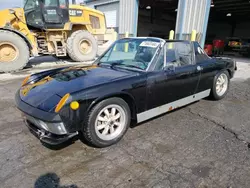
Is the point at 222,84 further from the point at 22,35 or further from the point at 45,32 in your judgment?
the point at 45,32

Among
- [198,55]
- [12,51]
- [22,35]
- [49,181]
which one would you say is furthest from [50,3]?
[49,181]

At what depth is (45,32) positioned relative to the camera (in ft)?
27.5

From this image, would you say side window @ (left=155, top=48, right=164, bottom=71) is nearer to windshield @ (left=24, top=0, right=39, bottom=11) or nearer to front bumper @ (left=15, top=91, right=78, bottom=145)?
front bumper @ (left=15, top=91, right=78, bottom=145)

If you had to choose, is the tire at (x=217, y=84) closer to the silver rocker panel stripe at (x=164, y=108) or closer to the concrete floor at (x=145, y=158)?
the silver rocker panel stripe at (x=164, y=108)

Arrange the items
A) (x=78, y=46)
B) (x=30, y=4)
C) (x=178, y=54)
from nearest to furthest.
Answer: (x=178, y=54) → (x=30, y=4) → (x=78, y=46)

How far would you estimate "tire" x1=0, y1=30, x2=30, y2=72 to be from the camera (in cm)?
687

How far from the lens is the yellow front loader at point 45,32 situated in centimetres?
706

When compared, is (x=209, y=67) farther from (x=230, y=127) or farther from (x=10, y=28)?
(x=10, y=28)

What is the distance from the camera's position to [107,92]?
242 centimetres

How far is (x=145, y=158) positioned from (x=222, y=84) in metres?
3.23

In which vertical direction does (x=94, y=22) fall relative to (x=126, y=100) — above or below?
above

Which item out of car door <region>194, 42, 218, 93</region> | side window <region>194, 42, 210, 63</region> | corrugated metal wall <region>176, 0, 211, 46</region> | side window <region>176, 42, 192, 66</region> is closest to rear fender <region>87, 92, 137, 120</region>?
side window <region>176, 42, 192, 66</region>

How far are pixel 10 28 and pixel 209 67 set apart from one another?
707cm

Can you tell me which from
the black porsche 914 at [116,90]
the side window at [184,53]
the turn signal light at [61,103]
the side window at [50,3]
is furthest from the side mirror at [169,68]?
the side window at [50,3]
